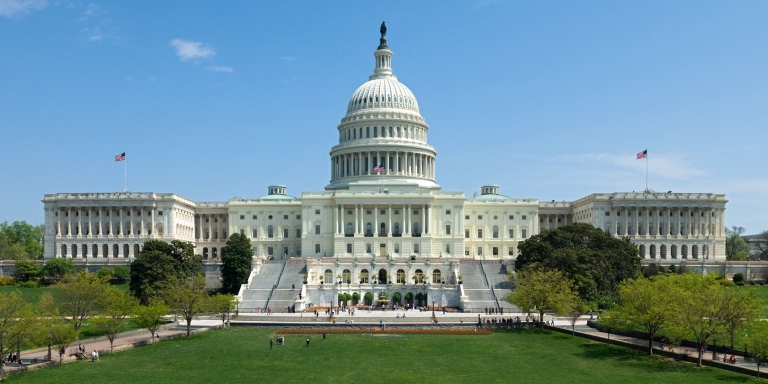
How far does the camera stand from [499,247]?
12088 cm

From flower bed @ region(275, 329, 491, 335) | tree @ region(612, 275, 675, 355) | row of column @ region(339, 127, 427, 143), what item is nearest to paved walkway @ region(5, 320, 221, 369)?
flower bed @ region(275, 329, 491, 335)

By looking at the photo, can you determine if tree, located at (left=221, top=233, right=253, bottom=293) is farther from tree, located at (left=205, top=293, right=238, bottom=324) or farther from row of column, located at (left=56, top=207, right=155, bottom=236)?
row of column, located at (left=56, top=207, right=155, bottom=236)

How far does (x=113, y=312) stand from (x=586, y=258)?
48.7m

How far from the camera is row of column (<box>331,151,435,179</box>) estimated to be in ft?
404

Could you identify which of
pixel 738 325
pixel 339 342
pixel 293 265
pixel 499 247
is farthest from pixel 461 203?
pixel 738 325

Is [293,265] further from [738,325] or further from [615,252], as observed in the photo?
[738,325]

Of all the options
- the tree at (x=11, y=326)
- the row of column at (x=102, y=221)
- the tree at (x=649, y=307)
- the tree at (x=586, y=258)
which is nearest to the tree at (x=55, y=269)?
the row of column at (x=102, y=221)

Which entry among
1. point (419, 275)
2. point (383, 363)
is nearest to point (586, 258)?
point (419, 275)

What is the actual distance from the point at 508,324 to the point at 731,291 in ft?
74.7

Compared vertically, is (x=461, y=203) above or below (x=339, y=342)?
above

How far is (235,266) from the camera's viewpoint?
303ft

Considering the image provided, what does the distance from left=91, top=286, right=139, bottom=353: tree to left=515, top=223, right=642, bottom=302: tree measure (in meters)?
41.9

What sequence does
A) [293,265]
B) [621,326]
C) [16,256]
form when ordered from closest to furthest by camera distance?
1. [621,326]
2. [293,265]
3. [16,256]

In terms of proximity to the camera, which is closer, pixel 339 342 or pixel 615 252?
pixel 339 342
